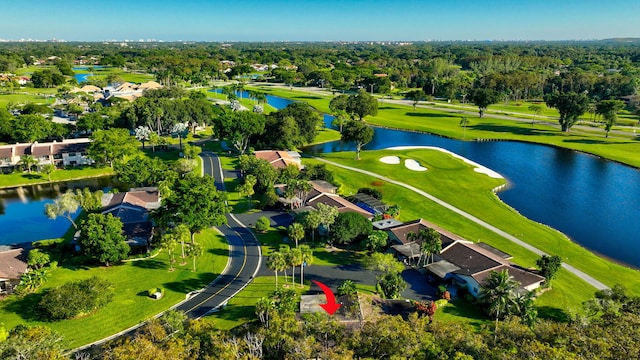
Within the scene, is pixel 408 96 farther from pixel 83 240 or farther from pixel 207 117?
pixel 83 240

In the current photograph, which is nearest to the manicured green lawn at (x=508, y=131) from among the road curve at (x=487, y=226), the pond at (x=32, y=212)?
the road curve at (x=487, y=226)

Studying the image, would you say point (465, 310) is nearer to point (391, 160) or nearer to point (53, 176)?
point (391, 160)

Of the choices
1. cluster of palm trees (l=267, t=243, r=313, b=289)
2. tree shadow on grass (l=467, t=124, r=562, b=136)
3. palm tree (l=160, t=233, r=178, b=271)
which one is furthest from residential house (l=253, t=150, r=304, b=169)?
tree shadow on grass (l=467, t=124, r=562, b=136)

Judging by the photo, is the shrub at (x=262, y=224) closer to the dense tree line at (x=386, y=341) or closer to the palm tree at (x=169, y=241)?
the palm tree at (x=169, y=241)

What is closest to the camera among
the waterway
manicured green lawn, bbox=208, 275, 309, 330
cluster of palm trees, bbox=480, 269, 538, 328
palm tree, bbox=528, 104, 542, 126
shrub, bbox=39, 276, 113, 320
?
cluster of palm trees, bbox=480, 269, 538, 328

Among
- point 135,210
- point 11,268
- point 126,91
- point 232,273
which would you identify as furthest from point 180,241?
point 126,91

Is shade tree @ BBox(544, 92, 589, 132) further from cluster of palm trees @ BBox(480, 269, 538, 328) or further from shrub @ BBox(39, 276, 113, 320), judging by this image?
shrub @ BBox(39, 276, 113, 320)
